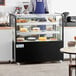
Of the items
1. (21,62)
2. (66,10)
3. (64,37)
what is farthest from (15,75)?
(66,10)

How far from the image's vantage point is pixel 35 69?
704 cm

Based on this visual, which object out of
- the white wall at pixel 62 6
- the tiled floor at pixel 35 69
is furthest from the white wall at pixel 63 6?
the tiled floor at pixel 35 69

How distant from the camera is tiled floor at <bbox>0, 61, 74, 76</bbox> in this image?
6602 mm

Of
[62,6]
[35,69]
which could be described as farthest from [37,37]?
[62,6]

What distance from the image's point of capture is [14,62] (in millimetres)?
7750

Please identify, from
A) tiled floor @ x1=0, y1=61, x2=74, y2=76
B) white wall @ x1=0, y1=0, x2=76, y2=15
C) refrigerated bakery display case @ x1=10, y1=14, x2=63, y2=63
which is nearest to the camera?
tiled floor @ x1=0, y1=61, x2=74, y2=76

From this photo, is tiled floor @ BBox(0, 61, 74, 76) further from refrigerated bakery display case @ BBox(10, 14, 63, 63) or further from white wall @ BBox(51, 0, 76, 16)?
white wall @ BBox(51, 0, 76, 16)

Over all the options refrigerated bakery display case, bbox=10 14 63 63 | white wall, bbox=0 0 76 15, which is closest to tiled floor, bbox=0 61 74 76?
refrigerated bakery display case, bbox=10 14 63 63

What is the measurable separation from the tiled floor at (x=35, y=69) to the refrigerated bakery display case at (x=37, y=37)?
240mm

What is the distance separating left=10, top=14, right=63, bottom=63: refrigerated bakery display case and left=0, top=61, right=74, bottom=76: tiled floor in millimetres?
240

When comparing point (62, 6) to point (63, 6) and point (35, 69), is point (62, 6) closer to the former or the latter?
point (63, 6)

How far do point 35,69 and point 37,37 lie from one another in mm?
1078

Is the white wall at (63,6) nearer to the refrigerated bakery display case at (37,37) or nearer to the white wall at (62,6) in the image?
the white wall at (62,6)

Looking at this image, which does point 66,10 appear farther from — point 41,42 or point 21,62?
point 21,62
